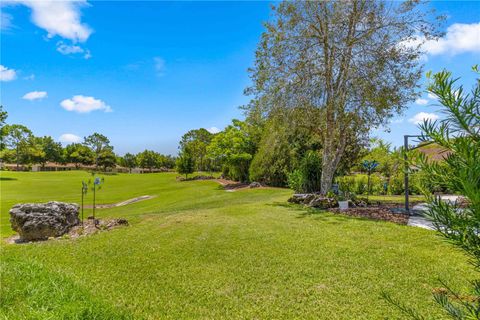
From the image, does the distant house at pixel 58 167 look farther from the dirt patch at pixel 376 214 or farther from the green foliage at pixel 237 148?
the dirt patch at pixel 376 214

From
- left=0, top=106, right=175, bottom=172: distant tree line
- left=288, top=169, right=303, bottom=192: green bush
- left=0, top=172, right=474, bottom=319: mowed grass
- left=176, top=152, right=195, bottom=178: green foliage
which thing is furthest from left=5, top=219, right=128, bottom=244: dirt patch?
left=0, top=106, right=175, bottom=172: distant tree line

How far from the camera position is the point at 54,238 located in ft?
22.0

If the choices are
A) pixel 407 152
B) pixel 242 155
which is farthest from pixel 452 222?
pixel 242 155

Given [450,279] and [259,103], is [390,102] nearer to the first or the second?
[259,103]

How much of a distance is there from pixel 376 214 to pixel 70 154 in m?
69.2

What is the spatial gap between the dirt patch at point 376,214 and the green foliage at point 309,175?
3880mm

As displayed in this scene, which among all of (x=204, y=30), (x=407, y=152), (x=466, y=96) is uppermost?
(x=204, y=30)

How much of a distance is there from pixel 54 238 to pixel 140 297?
4.76 metres

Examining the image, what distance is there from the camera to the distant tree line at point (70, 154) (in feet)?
165

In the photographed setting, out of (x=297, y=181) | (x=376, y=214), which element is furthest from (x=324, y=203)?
(x=297, y=181)

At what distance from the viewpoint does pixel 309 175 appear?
538 inches

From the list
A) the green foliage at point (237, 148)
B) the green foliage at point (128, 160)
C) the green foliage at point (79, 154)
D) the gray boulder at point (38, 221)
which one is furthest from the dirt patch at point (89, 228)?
the green foliage at point (128, 160)

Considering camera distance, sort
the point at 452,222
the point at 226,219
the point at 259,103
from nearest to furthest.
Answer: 1. the point at 452,222
2. the point at 226,219
3. the point at 259,103

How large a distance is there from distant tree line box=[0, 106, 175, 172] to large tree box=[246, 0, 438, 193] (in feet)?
181
